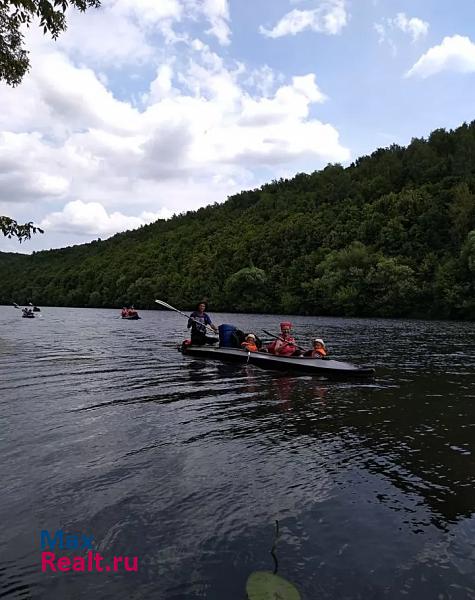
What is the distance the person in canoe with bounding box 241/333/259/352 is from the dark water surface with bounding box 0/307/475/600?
197 inches

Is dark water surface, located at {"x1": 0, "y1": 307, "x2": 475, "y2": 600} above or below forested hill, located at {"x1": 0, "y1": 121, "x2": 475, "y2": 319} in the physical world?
below

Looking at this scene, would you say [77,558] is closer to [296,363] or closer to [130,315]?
[296,363]

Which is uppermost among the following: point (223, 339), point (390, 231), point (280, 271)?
point (390, 231)

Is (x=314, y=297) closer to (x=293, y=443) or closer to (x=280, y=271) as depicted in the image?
(x=280, y=271)

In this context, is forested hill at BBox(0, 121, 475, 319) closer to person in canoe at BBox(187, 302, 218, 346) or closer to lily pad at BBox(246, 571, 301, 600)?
person in canoe at BBox(187, 302, 218, 346)

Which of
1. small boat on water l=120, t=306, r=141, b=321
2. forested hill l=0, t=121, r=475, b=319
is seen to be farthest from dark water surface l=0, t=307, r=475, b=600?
forested hill l=0, t=121, r=475, b=319

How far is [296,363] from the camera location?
1794cm

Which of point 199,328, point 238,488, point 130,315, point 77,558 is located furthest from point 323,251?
point 77,558

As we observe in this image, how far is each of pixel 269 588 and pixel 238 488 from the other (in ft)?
8.21

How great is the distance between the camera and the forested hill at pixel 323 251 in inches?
2852

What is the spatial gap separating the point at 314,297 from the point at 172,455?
76237mm

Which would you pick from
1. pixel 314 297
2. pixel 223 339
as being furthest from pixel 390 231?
pixel 223 339

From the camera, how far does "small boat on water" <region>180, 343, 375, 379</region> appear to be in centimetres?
1708

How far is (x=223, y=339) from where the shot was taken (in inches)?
865
